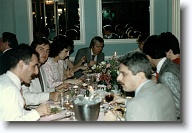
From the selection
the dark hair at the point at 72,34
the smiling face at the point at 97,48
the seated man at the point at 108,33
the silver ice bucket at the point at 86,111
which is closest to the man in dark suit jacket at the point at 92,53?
the smiling face at the point at 97,48

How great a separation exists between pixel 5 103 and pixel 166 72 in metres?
1.16

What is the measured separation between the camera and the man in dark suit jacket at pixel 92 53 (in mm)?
4297

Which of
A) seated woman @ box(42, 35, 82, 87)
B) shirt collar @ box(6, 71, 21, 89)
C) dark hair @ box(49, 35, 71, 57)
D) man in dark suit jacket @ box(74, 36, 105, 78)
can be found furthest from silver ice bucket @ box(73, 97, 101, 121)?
man in dark suit jacket @ box(74, 36, 105, 78)

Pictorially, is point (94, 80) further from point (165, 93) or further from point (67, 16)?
point (67, 16)

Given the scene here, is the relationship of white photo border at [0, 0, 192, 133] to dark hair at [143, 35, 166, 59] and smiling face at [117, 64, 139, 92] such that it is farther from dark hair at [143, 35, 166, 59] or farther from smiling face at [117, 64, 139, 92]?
dark hair at [143, 35, 166, 59]

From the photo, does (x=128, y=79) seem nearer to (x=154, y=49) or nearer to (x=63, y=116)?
(x=63, y=116)

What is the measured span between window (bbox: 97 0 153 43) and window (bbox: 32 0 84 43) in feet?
1.56

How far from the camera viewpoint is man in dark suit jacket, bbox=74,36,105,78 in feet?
14.1

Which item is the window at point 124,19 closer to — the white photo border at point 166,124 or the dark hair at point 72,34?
the dark hair at point 72,34

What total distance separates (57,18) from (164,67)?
3897 mm

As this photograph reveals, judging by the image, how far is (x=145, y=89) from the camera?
1.56 m

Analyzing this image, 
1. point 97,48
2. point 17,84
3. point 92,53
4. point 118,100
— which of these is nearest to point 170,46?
point 118,100

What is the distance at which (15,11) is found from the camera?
5523mm

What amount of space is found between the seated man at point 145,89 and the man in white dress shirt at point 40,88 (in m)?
0.95
